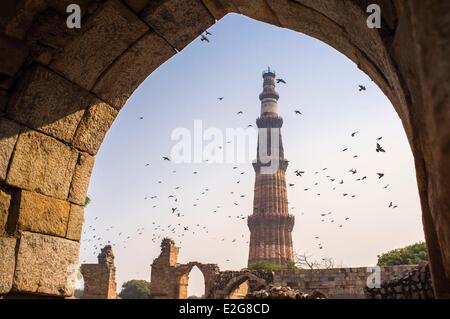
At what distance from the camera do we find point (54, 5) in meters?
2.46

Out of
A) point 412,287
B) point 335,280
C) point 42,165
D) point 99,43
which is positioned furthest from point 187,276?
point 99,43

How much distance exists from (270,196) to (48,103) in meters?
48.9

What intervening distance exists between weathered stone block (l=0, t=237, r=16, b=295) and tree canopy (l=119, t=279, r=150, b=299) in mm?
57874

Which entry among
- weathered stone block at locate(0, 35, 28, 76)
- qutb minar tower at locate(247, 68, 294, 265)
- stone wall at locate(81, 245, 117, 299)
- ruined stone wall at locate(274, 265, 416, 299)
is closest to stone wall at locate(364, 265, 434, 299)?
weathered stone block at locate(0, 35, 28, 76)

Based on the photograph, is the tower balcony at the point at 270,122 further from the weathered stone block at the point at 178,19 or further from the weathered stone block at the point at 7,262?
the weathered stone block at the point at 7,262

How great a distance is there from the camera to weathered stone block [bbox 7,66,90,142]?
249 centimetres

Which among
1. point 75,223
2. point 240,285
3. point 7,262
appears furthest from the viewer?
point 240,285

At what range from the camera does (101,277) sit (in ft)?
81.0

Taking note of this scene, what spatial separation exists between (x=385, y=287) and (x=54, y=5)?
10113 mm

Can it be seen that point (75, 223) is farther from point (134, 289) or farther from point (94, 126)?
point (134, 289)
